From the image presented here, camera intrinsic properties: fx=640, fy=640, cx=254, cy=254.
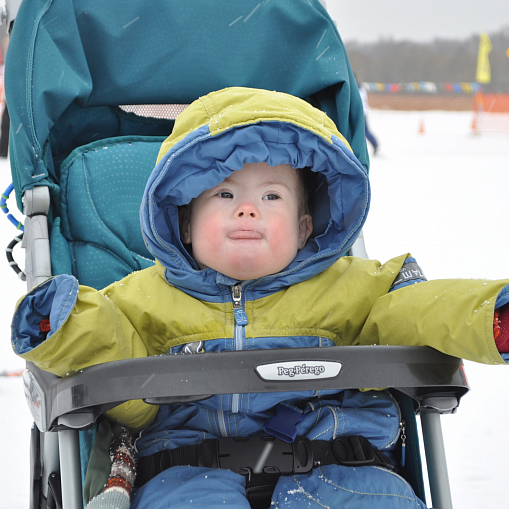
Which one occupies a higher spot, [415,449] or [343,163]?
[343,163]

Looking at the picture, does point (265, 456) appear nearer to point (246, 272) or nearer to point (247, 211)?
point (246, 272)

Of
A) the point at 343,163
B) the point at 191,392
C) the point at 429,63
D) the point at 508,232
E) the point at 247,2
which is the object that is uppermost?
the point at 429,63

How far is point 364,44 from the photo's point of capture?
2483 centimetres

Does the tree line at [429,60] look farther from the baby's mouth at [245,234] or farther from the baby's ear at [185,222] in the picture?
the baby's mouth at [245,234]

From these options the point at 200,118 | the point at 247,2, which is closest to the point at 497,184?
the point at 247,2

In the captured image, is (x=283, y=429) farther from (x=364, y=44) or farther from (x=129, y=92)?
(x=364, y=44)

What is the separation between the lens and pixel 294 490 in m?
1.22

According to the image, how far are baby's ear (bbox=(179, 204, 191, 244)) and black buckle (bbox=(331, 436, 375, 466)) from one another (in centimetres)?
58

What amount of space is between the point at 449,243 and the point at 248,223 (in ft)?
15.7

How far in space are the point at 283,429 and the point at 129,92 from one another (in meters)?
1.13

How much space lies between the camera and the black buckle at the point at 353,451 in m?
1.28

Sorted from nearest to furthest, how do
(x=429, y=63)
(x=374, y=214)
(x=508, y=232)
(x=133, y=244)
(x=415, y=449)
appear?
(x=415, y=449) → (x=133, y=244) → (x=508, y=232) → (x=374, y=214) → (x=429, y=63)

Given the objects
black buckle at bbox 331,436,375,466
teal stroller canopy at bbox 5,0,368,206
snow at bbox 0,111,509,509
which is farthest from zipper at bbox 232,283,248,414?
snow at bbox 0,111,509,509

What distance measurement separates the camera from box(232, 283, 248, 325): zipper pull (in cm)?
137
